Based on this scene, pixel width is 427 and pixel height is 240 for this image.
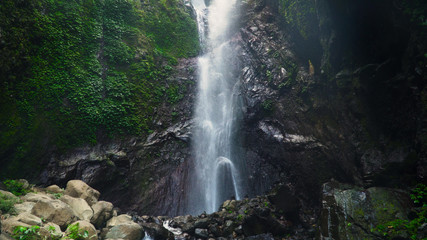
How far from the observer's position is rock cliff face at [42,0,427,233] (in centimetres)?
648

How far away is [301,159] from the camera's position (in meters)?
9.38

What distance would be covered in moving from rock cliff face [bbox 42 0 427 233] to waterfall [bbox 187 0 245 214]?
0.70 metres

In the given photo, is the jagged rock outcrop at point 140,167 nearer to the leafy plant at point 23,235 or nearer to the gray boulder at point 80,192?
the gray boulder at point 80,192

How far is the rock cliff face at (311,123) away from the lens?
255 inches

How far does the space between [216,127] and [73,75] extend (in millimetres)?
8548

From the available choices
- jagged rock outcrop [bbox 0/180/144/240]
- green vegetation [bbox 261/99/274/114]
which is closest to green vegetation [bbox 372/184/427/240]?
jagged rock outcrop [bbox 0/180/144/240]

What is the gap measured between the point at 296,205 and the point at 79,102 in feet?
36.4

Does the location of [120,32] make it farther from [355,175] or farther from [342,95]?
[355,175]

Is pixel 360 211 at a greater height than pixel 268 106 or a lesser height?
lesser

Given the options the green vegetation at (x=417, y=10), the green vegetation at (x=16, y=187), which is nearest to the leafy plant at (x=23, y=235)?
the green vegetation at (x=16, y=187)

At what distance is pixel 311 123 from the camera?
9.92m

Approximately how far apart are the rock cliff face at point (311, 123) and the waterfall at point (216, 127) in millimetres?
702

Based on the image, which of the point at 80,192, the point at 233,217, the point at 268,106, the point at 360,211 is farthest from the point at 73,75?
the point at 360,211

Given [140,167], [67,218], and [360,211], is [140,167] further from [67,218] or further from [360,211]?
[360,211]
